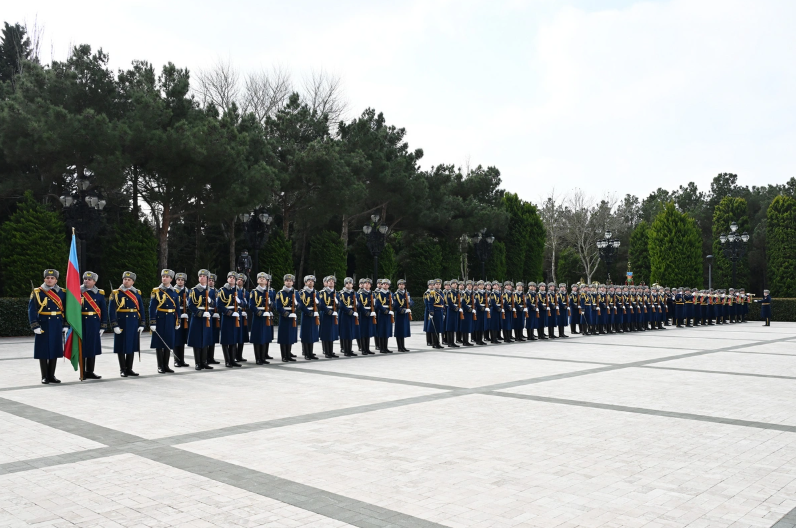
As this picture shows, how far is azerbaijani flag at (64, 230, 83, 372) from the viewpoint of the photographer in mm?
10320

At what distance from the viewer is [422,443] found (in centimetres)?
641

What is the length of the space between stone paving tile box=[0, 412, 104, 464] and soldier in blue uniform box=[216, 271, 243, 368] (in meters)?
5.54

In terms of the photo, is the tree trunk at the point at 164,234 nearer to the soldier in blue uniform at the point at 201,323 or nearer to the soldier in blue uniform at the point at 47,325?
the soldier in blue uniform at the point at 201,323

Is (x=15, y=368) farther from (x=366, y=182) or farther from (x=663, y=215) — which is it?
(x=663, y=215)

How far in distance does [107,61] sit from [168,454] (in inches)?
913

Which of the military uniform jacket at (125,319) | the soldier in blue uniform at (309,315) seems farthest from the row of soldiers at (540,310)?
the military uniform jacket at (125,319)

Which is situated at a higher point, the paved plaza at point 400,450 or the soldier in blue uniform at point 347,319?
the soldier in blue uniform at point 347,319

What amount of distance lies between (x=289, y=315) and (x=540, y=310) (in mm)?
9118

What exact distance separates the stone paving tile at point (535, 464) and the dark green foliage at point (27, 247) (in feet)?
Result: 63.0

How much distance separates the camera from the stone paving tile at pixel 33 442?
19.7 feet

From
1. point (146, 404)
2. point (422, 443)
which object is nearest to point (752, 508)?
point (422, 443)

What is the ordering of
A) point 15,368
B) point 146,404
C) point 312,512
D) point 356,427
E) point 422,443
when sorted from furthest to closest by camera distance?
point 15,368 < point 146,404 < point 356,427 < point 422,443 < point 312,512

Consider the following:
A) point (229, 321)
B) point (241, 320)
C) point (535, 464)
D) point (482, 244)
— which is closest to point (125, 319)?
point (229, 321)

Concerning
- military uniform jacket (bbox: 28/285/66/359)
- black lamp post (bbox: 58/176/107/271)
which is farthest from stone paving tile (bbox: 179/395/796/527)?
black lamp post (bbox: 58/176/107/271)
